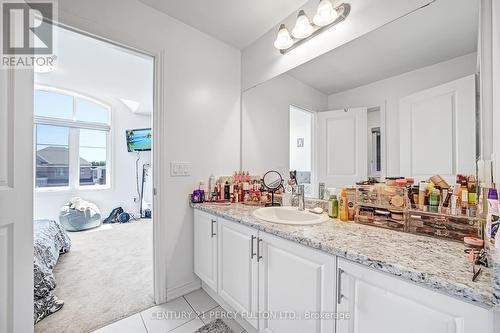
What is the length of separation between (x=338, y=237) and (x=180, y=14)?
2.04 metres

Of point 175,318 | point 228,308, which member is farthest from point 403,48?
point 175,318

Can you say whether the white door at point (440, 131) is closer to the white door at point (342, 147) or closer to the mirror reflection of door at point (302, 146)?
the white door at point (342, 147)

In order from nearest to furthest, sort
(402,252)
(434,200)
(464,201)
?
(402,252), (464,201), (434,200)

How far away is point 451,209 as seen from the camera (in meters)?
0.97

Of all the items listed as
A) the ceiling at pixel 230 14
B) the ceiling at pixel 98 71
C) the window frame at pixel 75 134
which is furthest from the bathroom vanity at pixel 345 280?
the window frame at pixel 75 134

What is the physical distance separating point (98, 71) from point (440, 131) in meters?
3.90

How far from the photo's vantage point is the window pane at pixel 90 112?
4258 mm

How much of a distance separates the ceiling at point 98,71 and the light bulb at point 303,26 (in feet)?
3.94

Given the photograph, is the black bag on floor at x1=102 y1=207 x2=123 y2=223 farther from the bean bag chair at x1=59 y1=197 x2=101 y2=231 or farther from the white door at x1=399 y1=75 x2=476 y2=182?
the white door at x1=399 y1=75 x2=476 y2=182

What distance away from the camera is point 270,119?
2047 mm

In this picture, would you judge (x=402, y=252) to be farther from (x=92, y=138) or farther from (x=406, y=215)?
(x=92, y=138)

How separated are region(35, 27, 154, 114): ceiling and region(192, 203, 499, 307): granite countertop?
5.92 ft

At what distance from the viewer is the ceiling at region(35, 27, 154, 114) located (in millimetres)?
2271

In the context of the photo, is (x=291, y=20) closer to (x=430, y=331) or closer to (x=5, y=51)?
(x=5, y=51)
